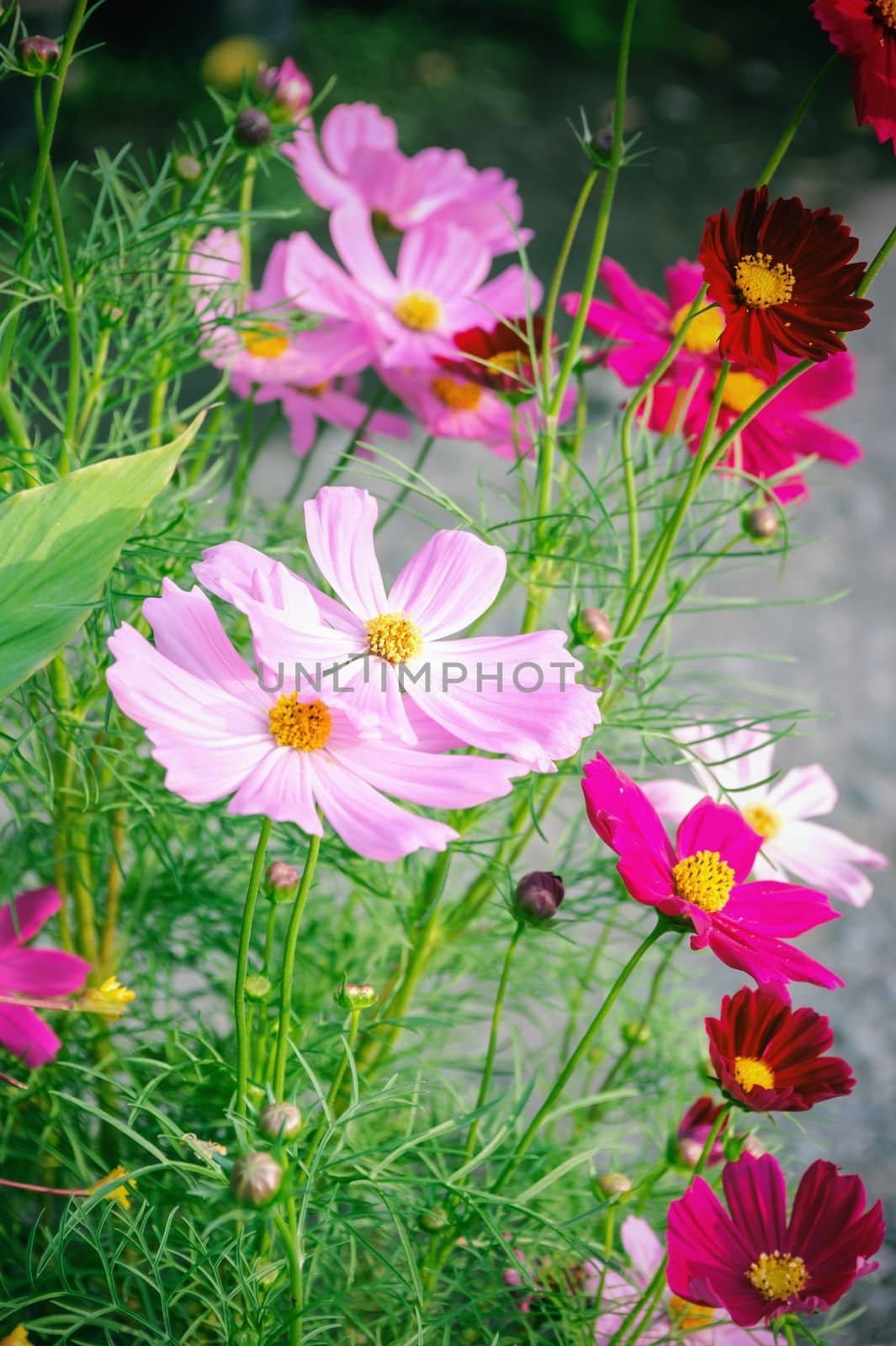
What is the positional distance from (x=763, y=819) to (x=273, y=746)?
287 millimetres

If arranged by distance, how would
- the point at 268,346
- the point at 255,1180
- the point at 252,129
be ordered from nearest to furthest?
the point at 255,1180, the point at 252,129, the point at 268,346

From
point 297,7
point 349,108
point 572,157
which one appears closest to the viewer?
point 349,108

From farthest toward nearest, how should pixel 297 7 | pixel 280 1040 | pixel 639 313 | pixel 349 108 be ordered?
pixel 297 7 < pixel 349 108 < pixel 639 313 < pixel 280 1040

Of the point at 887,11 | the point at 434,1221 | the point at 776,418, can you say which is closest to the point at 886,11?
the point at 887,11

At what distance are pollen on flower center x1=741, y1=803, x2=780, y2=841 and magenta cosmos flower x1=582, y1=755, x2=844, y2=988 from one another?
0.14 meters

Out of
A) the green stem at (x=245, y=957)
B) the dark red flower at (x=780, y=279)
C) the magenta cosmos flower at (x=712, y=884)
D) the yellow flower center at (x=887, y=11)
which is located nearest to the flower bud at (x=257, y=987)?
the green stem at (x=245, y=957)

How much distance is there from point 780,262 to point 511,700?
14 centimetres

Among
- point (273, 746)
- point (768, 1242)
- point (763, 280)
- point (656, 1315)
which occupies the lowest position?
point (656, 1315)

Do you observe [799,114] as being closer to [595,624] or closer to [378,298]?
[595,624]

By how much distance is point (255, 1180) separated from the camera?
0.29 metres

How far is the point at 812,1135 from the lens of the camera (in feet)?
2.92

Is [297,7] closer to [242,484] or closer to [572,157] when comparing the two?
[572,157]

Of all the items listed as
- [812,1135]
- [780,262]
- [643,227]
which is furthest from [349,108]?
[643,227]

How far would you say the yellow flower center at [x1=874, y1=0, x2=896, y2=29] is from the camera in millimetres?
369
